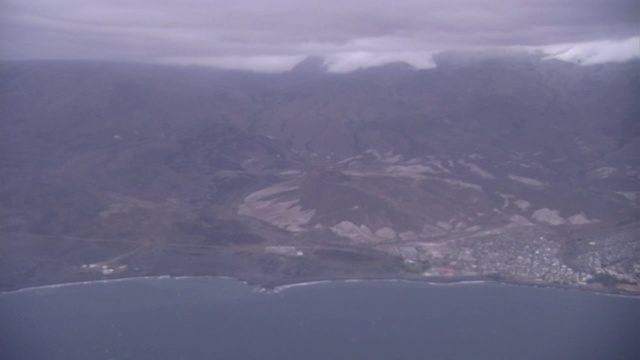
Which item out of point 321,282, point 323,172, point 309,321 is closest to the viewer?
point 309,321

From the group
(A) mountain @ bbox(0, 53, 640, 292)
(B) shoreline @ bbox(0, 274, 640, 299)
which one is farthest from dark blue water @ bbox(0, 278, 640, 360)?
(A) mountain @ bbox(0, 53, 640, 292)

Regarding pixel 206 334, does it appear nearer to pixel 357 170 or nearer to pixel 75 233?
pixel 75 233

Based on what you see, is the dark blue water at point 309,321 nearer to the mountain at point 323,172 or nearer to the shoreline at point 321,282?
the shoreline at point 321,282

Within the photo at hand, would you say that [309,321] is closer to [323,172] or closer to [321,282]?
[321,282]

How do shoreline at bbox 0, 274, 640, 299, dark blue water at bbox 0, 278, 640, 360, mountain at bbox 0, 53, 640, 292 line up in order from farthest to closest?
mountain at bbox 0, 53, 640, 292, shoreline at bbox 0, 274, 640, 299, dark blue water at bbox 0, 278, 640, 360

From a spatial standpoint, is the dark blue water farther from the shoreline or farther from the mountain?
the mountain

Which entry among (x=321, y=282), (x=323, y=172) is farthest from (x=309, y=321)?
(x=323, y=172)
